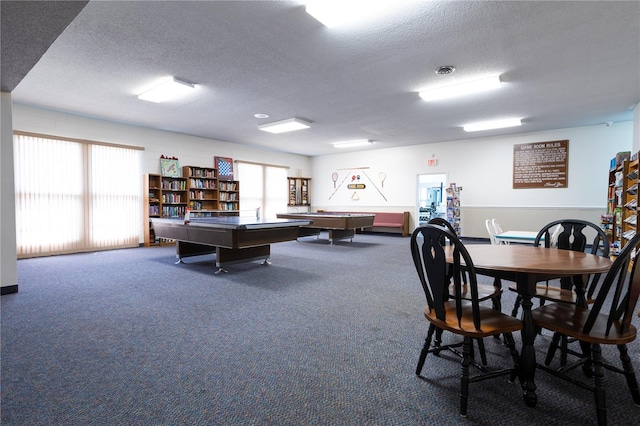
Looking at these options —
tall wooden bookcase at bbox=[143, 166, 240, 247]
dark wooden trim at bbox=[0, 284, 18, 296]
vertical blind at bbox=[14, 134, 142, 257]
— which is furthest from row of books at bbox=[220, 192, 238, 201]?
dark wooden trim at bbox=[0, 284, 18, 296]

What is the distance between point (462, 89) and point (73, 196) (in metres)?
8.00

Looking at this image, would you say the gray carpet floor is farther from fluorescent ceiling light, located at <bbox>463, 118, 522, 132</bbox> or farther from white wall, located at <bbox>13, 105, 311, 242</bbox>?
fluorescent ceiling light, located at <bbox>463, 118, 522, 132</bbox>

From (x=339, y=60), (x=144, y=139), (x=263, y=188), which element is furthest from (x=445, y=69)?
(x=263, y=188)

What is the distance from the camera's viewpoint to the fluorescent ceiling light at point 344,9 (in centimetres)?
279

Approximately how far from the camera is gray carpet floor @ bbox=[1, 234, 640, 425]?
5.30ft

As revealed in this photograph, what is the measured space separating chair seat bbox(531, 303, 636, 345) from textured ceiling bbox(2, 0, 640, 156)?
2.75 m

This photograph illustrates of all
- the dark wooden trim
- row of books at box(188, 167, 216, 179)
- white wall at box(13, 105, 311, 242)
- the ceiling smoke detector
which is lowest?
the dark wooden trim

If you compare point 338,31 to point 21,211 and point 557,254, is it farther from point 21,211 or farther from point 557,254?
point 21,211

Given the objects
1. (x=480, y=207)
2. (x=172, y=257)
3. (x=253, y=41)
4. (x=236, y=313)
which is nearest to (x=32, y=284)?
(x=172, y=257)

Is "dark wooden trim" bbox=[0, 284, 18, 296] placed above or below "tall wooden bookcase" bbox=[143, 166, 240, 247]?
below

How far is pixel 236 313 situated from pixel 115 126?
6568mm

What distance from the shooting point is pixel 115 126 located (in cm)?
727

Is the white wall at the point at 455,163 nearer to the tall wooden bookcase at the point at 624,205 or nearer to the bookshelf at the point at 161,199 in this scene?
the bookshelf at the point at 161,199

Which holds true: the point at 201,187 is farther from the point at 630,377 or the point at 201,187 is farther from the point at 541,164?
the point at 541,164
